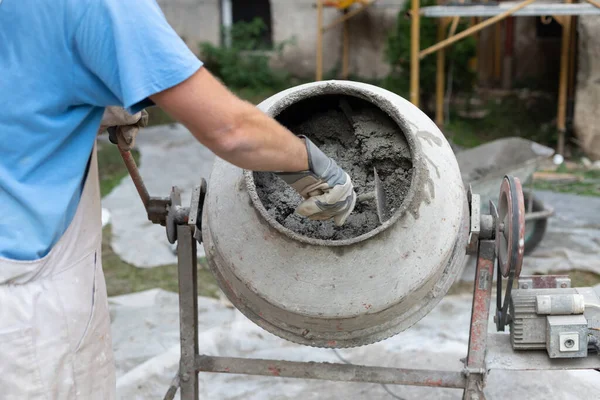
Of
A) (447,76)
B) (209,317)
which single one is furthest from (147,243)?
(447,76)

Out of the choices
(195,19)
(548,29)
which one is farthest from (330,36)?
(548,29)

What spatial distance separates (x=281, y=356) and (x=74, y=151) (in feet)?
6.07

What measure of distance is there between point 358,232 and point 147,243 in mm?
2893

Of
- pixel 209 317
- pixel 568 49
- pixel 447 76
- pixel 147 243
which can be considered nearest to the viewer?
pixel 209 317

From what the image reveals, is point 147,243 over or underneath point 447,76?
underneath

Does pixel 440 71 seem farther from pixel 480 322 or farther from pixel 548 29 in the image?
pixel 480 322

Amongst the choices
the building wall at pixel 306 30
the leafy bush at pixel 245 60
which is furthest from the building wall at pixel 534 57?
the leafy bush at pixel 245 60

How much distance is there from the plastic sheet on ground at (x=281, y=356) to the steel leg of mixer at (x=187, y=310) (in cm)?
58

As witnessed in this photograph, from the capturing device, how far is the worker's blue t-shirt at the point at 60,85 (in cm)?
134

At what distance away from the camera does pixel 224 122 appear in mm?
1376

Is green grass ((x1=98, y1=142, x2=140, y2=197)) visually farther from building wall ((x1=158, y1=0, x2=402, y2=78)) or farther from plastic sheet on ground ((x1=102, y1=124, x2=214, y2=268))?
building wall ((x1=158, y1=0, x2=402, y2=78))

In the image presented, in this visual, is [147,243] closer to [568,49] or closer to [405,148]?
[405,148]

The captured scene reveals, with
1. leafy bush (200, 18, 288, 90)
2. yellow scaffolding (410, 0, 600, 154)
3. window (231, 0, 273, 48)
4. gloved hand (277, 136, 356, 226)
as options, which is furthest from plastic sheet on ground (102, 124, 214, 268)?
gloved hand (277, 136, 356, 226)

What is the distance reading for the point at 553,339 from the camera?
6.93 feet
